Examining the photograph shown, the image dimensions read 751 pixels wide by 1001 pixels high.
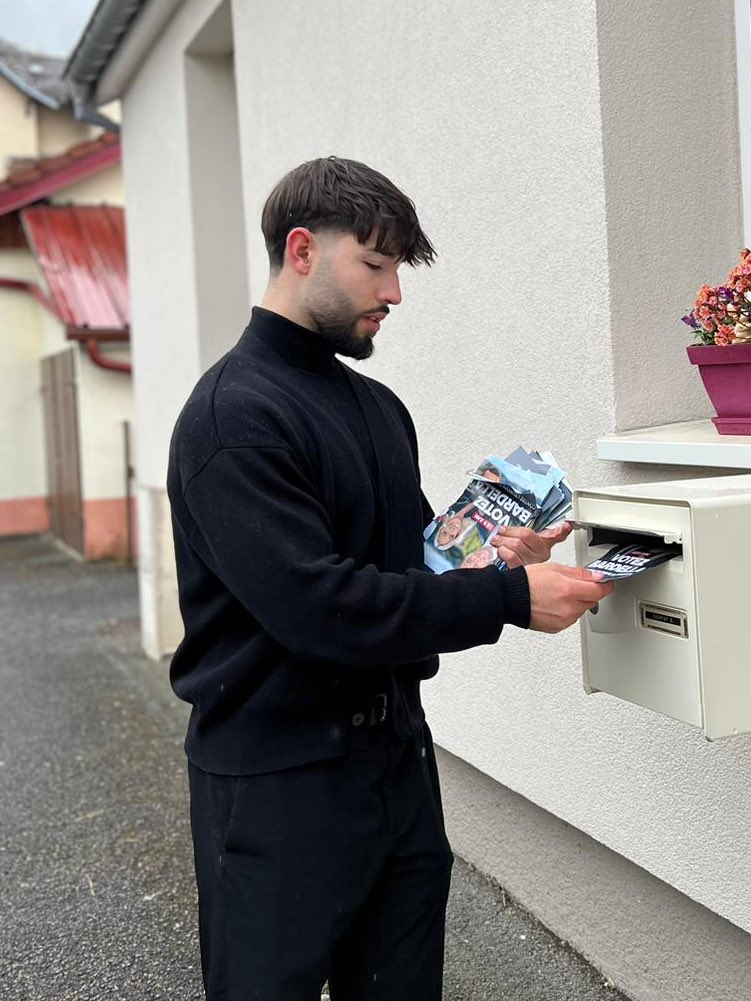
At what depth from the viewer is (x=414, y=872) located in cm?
206

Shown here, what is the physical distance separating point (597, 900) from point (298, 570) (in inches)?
70.6

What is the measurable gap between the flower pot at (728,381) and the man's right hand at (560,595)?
65 cm

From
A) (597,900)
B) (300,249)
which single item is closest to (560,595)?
(300,249)

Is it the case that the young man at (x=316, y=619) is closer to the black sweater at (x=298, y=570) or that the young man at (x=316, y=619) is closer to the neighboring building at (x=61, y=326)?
the black sweater at (x=298, y=570)

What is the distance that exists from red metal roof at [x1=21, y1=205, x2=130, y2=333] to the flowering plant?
9573 millimetres

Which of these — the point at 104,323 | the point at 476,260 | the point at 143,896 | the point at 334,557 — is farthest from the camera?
the point at 104,323

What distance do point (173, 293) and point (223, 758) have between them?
4858mm

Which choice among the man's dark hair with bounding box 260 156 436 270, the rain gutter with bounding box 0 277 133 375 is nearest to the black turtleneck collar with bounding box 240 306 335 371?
the man's dark hair with bounding box 260 156 436 270

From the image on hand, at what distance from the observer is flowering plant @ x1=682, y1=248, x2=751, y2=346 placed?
7.32 feet

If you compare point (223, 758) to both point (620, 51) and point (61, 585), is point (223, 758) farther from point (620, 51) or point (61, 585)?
point (61, 585)

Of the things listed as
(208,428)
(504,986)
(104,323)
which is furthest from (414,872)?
(104,323)

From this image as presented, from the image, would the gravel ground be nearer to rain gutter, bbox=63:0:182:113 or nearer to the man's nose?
the man's nose

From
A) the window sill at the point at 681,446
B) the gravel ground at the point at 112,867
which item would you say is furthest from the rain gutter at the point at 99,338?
the window sill at the point at 681,446

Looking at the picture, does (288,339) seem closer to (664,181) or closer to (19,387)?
(664,181)
